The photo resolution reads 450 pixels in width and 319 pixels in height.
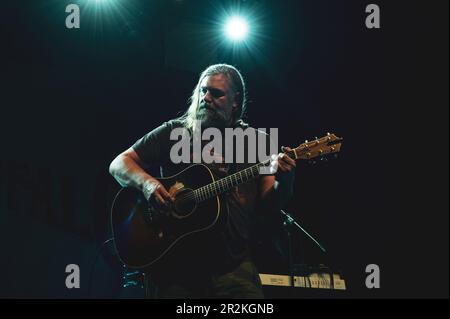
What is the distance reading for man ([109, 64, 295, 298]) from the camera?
2385 millimetres

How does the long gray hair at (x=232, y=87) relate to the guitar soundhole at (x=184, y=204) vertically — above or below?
above

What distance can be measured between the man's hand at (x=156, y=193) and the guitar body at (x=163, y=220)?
0.05 meters

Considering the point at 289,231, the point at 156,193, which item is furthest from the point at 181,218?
the point at 289,231

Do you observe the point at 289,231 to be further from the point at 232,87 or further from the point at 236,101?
the point at 232,87

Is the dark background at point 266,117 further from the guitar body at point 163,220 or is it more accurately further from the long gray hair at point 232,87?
the long gray hair at point 232,87

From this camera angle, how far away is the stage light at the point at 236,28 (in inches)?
206

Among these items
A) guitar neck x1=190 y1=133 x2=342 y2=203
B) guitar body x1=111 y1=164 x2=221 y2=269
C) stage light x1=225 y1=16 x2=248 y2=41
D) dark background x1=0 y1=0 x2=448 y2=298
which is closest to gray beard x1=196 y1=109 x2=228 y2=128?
guitar body x1=111 y1=164 x2=221 y2=269

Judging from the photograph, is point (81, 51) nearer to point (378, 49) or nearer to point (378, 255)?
point (378, 49)

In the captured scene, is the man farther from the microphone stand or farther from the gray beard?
the microphone stand

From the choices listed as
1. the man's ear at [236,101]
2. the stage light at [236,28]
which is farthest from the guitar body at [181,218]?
the stage light at [236,28]

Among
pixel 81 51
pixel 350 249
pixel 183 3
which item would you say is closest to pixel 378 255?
pixel 350 249
